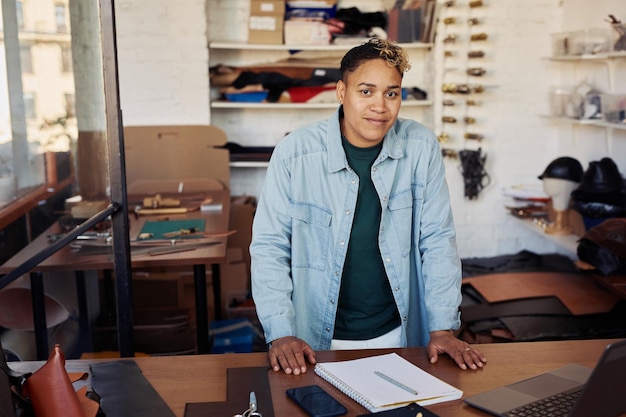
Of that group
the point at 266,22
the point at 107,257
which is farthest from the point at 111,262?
the point at 266,22

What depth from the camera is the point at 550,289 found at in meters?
4.27

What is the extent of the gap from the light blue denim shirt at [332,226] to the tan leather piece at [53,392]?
2.67 feet

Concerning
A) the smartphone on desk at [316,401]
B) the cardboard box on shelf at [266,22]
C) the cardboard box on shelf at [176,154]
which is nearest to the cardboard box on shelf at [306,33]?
the cardboard box on shelf at [266,22]

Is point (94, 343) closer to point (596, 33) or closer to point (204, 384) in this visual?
point (204, 384)

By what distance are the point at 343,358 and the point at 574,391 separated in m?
0.55

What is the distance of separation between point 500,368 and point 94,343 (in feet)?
8.20

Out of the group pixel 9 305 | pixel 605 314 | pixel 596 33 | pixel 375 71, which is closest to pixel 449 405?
pixel 375 71

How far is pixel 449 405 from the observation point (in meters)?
1.71

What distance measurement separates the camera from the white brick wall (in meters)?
5.30

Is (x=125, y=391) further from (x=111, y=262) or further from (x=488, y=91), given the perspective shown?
(x=488, y=91)

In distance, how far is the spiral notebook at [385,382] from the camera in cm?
170

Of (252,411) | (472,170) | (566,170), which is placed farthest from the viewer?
(472,170)

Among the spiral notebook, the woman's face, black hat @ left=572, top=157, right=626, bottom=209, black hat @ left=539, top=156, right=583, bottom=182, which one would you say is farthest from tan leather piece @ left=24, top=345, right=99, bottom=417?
black hat @ left=539, top=156, right=583, bottom=182

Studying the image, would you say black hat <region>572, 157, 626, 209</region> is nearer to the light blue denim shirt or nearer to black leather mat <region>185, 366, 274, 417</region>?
the light blue denim shirt
